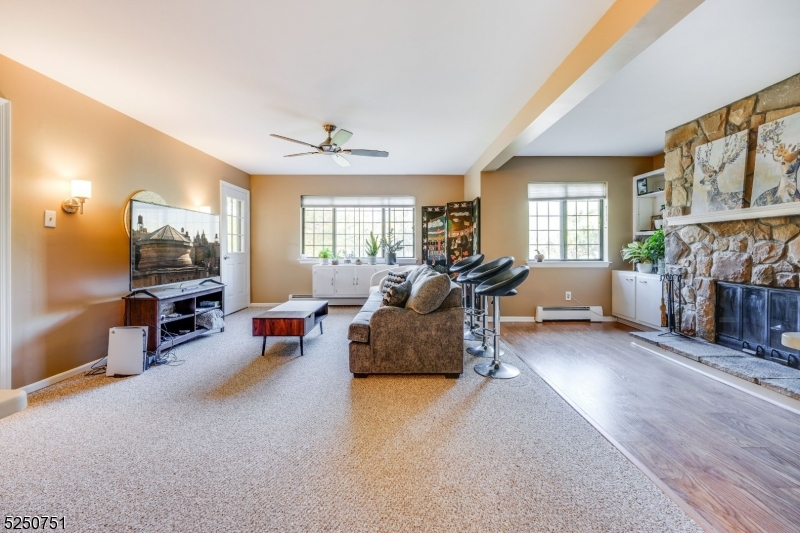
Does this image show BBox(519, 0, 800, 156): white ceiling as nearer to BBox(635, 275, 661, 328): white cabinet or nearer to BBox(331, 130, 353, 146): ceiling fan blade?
BBox(635, 275, 661, 328): white cabinet

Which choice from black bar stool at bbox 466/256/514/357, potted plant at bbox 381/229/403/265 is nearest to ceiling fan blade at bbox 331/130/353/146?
black bar stool at bbox 466/256/514/357

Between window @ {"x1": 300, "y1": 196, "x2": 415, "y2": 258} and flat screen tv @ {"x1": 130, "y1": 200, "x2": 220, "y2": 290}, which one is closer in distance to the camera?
flat screen tv @ {"x1": 130, "y1": 200, "x2": 220, "y2": 290}

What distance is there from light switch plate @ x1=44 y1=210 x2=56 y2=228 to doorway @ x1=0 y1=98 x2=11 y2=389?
24 cm

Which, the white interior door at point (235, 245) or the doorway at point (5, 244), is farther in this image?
the white interior door at point (235, 245)

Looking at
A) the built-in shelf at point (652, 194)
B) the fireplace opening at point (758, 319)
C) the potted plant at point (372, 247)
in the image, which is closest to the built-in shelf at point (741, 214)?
the fireplace opening at point (758, 319)

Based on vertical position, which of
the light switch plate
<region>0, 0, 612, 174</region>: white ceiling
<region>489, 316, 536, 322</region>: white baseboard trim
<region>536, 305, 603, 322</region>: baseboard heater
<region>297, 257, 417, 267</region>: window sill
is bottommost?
<region>489, 316, 536, 322</region>: white baseboard trim

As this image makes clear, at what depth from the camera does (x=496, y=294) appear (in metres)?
2.68

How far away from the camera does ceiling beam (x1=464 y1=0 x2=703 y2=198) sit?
5.39 ft

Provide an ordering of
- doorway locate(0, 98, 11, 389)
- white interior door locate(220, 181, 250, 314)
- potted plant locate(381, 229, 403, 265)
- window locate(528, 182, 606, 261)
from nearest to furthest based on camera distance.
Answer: doorway locate(0, 98, 11, 389) → window locate(528, 182, 606, 261) → white interior door locate(220, 181, 250, 314) → potted plant locate(381, 229, 403, 265)

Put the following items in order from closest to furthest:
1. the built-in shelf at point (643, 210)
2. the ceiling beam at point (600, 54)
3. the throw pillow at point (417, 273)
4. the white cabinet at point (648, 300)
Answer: the ceiling beam at point (600, 54)
the throw pillow at point (417, 273)
the white cabinet at point (648, 300)
the built-in shelf at point (643, 210)

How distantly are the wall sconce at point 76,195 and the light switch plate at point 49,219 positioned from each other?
112 mm

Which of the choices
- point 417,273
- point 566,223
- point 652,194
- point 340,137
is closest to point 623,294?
point 566,223

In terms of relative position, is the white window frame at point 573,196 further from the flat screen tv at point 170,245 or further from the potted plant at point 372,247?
the flat screen tv at point 170,245

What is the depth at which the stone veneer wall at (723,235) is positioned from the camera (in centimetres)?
273
